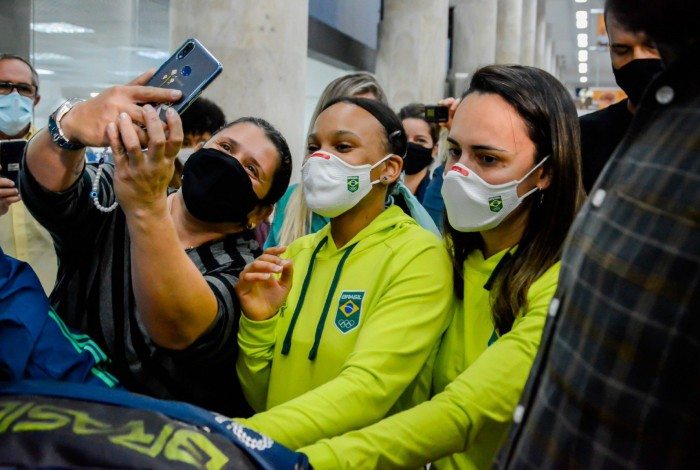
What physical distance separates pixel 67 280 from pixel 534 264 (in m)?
1.21

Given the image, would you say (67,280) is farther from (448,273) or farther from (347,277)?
(448,273)

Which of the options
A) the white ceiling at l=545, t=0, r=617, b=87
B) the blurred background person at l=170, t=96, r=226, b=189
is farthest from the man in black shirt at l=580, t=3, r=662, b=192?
the white ceiling at l=545, t=0, r=617, b=87

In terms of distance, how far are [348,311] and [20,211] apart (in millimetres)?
2770

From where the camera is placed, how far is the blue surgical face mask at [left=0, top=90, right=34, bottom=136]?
14.3 ft

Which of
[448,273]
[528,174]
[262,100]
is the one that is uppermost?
[528,174]

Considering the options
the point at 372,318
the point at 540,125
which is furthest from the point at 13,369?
the point at 540,125

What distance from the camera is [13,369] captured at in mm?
1473

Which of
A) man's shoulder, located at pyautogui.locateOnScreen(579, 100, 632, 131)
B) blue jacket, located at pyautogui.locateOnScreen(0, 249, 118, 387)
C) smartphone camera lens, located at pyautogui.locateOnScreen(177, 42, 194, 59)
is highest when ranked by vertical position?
smartphone camera lens, located at pyautogui.locateOnScreen(177, 42, 194, 59)

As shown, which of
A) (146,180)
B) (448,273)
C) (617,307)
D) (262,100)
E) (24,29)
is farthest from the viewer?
(24,29)

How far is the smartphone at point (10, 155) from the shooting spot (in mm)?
3000

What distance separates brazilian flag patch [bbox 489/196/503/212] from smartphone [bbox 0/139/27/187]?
1753 millimetres

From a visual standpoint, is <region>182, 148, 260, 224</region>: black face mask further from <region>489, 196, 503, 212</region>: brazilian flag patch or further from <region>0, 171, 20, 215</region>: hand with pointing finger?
<region>0, 171, 20, 215</region>: hand with pointing finger

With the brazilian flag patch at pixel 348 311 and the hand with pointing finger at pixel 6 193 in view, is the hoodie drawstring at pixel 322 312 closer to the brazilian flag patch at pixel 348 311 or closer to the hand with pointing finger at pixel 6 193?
the brazilian flag patch at pixel 348 311

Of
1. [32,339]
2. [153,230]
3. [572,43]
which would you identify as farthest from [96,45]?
[572,43]
